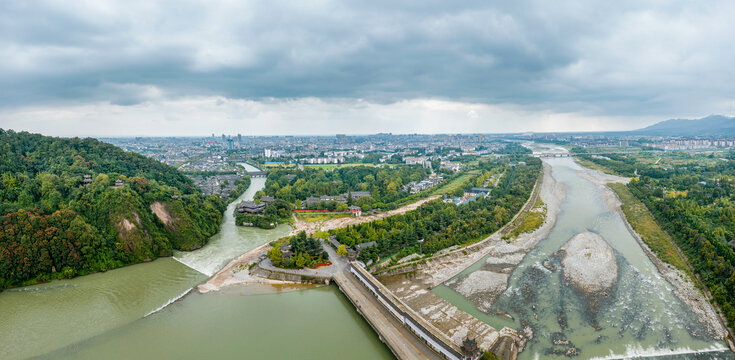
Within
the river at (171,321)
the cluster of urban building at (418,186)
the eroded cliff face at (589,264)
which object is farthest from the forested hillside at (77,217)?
the eroded cliff face at (589,264)

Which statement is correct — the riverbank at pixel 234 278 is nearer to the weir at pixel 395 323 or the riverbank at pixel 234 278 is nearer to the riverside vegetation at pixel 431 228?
the weir at pixel 395 323

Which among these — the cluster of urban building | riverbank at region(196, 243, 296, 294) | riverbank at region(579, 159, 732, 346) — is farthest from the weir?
the cluster of urban building

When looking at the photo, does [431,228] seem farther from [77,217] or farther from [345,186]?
[77,217]

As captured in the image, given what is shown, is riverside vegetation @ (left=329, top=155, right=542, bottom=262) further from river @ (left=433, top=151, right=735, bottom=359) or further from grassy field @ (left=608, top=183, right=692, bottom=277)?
grassy field @ (left=608, top=183, right=692, bottom=277)

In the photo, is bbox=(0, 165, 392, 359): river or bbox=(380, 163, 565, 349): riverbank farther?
bbox=(380, 163, 565, 349): riverbank

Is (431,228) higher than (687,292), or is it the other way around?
(431,228)

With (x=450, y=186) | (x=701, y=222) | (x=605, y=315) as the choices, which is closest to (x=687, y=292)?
(x=605, y=315)

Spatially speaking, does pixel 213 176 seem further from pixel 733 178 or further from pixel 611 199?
pixel 733 178
